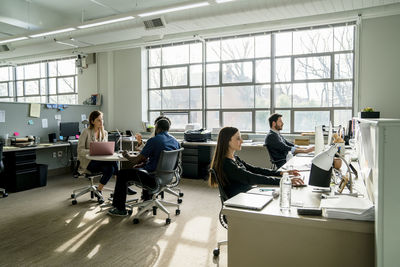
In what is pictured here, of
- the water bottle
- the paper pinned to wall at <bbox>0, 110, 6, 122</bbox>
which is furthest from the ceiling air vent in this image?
the water bottle

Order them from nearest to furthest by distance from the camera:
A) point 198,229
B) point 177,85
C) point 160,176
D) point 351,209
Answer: point 351,209 < point 198,229 < point 160,176 < point 177,85

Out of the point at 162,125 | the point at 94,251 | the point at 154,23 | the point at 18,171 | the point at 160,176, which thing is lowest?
the point at 94,251

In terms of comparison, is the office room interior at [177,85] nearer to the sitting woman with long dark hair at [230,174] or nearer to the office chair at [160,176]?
the office chair at [160,176]

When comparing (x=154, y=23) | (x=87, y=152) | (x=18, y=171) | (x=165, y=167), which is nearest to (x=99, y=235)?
(x=165, y=167)

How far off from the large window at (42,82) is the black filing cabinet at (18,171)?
295 centimetres

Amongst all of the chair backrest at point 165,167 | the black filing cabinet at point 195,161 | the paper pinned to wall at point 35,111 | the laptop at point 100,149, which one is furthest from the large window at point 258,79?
the chair backrest at point 165,167

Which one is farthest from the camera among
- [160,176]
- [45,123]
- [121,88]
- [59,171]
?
[121,88]

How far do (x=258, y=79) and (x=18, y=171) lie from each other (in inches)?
172

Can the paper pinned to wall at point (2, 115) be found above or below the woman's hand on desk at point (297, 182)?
above

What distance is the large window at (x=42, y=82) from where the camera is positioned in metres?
7.76

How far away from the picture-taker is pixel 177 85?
6586mm

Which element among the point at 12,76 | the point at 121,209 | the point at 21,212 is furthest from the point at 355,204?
the point at 12,76

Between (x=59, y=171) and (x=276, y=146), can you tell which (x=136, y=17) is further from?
(x=59, y=171)

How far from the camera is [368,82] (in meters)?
4.91
